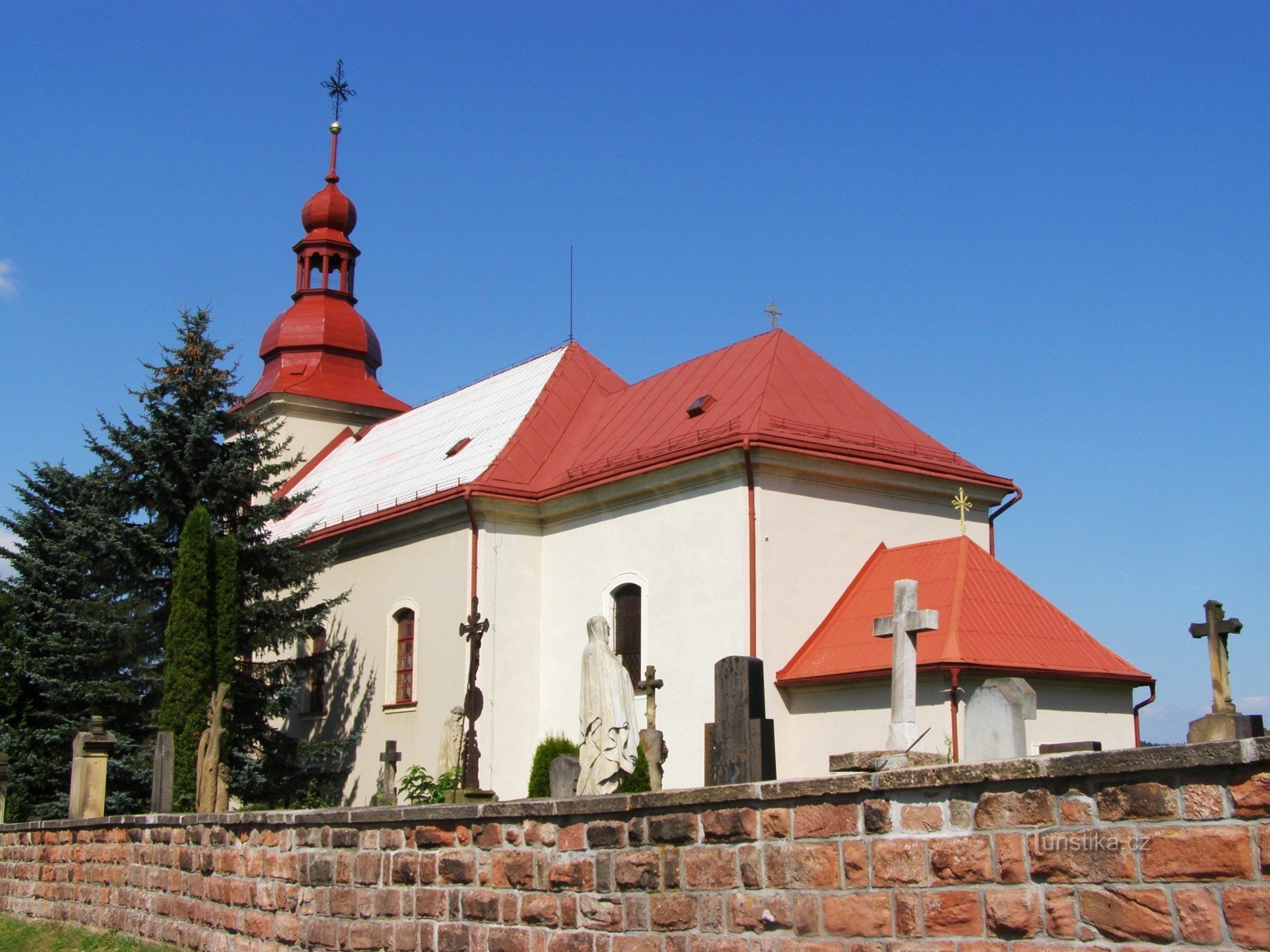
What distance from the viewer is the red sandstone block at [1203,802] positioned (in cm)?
463

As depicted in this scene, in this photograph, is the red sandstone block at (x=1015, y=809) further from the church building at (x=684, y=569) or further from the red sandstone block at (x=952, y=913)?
the church building at (x=684, y=569)

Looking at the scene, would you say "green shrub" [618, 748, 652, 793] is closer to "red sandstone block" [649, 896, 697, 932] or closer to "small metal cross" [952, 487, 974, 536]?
"small metal cross" [952, 487, 974, 536]

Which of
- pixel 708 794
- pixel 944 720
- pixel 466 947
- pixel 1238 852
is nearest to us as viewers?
pixel 1238 852

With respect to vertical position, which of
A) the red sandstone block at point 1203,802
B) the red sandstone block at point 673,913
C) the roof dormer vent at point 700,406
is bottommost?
the red sandstone block at point 673,913

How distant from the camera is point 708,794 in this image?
6605 mm

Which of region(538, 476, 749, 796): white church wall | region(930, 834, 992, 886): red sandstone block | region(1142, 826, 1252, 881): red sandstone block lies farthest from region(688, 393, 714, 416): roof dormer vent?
region(1142, 826, 1252, 881): red sandstone block

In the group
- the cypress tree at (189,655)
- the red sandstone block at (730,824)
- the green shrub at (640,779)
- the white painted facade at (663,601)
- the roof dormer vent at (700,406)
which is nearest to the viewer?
the red sandstone block at (730,824)

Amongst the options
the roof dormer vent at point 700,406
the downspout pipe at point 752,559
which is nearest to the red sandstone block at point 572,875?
the downspout pipe at point 752,559

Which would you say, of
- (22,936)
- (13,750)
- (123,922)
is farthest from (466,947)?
(13,750)

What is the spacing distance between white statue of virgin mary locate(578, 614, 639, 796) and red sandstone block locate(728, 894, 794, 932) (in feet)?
13.0

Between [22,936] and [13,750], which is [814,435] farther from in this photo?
[13,750]

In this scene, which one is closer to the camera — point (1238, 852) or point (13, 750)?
point (1238, 852)

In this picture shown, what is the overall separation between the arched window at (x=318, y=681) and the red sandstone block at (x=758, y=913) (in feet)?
59.4

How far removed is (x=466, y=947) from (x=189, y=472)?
537 inches
